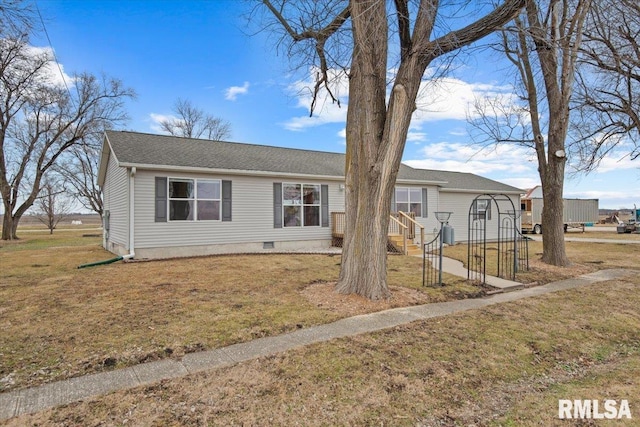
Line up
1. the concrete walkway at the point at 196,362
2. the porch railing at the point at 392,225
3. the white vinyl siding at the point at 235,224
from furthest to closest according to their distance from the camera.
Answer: the porch railing at the point at 392,225 → the white vinyl siding at the point at 235,224 → the concrete walkway at the point at 196,362

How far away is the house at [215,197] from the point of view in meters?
10.2

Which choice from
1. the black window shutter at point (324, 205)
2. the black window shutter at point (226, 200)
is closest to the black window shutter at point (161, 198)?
the black window shutter at point (226, 200)

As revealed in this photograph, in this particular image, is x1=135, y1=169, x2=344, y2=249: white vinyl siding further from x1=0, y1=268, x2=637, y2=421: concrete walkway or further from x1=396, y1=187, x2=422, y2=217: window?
x1=0, y1=268, x2=637, y2=421: concrete walkway

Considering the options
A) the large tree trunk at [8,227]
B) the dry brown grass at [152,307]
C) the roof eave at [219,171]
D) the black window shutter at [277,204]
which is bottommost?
the dry brown grass at [152,307]

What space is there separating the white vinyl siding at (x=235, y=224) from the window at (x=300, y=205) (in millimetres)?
229

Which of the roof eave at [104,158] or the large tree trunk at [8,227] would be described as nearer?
the roof eave at [104,158]

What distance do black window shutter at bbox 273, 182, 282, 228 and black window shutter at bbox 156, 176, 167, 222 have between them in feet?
12.2

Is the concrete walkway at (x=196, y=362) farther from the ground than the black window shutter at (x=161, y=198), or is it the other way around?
the black window shutter at (x=161, y=198)

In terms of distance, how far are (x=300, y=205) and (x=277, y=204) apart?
3.32 ft

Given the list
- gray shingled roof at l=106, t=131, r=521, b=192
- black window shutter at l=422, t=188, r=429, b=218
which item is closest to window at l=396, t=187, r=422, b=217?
black window shutter at l=422, t=188, r=429, b=218

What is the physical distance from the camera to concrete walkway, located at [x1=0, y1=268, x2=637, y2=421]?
107 inches

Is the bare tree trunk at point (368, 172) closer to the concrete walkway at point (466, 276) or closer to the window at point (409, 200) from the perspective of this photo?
the concrete walkway at point (466, 276)

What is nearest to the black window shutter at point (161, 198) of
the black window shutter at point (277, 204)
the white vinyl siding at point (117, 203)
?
the white vinyl siding at point (117, 203)

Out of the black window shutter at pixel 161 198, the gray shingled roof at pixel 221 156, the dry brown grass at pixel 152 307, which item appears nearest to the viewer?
the dry brown grass at pixel 152 307
